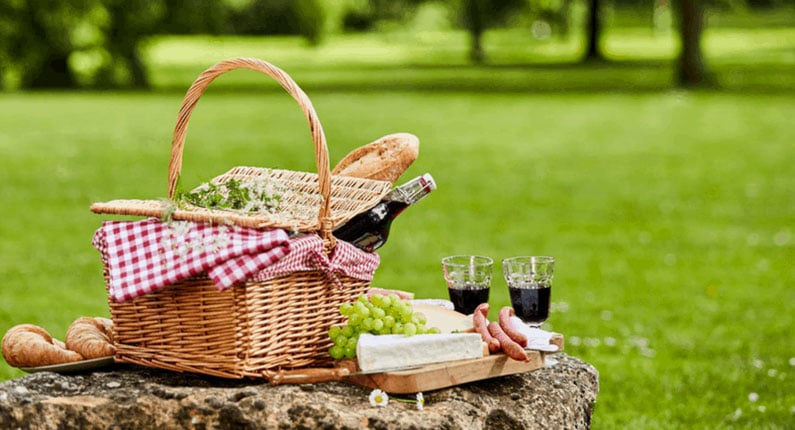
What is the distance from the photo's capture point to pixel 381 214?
3566 mm

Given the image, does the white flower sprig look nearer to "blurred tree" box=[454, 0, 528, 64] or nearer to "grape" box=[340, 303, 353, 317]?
"grape" box=[340, 303, 353, 317]

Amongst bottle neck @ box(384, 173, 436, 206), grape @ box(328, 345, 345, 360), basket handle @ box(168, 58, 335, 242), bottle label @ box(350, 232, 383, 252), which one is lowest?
grape @ box(328, 345, 345, 360)

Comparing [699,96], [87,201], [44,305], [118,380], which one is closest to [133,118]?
[87,201]

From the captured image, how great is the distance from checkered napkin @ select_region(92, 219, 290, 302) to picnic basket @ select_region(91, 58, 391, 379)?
0.15ft

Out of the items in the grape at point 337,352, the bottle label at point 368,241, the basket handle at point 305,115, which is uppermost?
the basket handle at point 305,115

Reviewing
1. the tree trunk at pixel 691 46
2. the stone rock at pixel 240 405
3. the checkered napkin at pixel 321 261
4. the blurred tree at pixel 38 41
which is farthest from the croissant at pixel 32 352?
the blurred tree at pixel 38 41

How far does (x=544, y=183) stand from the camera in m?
14.3

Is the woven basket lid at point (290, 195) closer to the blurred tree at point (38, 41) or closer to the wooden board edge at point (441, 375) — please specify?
Result: the wooden board edge at point (441, 375)

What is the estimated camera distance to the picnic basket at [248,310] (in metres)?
3.27

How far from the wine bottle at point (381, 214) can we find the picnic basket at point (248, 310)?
0.05 meters

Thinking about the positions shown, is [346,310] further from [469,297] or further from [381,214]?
[469,297]

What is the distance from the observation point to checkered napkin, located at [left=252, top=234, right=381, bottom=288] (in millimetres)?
3232

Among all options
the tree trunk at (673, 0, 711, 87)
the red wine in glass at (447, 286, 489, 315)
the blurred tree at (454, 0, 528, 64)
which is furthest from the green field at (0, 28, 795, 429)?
the blurred tree at (454, 0, 528, 64)

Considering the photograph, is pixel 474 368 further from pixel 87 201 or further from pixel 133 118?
pixel 133 118
